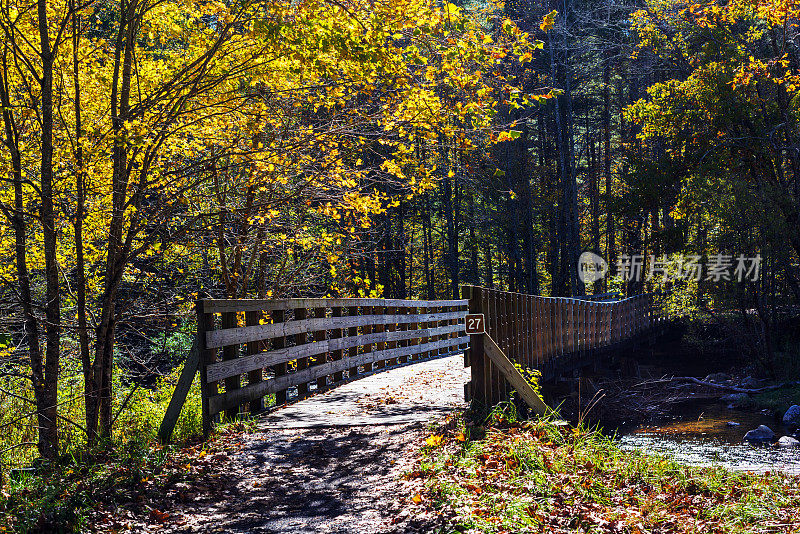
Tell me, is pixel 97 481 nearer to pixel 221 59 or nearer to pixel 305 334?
pixel 221 59

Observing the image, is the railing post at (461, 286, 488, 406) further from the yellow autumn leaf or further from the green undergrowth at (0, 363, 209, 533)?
the green undergrowth at (0, 363, 209, 533)

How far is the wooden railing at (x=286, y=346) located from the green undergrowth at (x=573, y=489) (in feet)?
7.66

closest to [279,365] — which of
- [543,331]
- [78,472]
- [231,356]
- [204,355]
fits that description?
[231,356]

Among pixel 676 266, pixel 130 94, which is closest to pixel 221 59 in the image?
pixel 130 94

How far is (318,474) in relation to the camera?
607 centimetres

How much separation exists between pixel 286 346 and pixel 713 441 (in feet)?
27.9

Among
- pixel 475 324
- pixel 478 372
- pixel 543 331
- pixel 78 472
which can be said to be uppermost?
pixel 475 324

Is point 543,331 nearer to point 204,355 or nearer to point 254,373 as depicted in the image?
point 254,373

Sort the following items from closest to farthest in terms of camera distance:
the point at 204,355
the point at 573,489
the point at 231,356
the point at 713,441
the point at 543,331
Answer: the point at 573,489 < the point at 204,355 < the point at 231,356 < the point at 713,441 < the point at 543,331

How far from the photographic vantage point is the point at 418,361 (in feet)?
54.1

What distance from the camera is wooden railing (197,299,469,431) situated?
23.5 feet

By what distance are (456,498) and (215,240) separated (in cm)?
Result: 723

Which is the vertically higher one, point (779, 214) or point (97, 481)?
point (779, 214)

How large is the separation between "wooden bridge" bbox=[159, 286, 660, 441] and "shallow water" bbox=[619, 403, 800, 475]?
2574 millimetres
